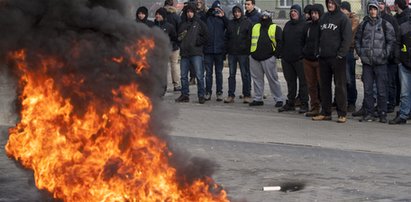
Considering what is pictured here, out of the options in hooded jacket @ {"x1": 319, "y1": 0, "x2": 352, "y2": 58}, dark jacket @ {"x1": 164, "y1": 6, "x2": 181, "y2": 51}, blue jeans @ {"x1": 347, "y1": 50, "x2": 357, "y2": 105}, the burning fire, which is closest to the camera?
the burning fire

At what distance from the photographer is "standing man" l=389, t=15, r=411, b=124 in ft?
51.7

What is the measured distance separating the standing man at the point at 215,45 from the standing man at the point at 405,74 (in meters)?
4.00

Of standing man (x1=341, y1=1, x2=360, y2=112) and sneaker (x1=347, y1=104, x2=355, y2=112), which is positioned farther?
sneaker (x1=347, y1=104, x2=355, y2=112)

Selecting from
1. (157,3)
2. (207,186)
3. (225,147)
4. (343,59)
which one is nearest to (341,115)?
(343,59)

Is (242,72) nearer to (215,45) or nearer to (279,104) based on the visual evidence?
(215,45)

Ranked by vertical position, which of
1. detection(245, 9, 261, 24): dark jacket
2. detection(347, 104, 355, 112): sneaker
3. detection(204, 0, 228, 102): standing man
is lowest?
detection(347, 104, 355, 112): sneaker

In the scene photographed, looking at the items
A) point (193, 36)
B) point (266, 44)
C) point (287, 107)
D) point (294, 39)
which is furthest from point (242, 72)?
point (294, 39)

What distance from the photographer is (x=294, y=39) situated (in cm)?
1700

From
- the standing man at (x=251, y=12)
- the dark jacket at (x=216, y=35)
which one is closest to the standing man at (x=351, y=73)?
the standing man at (x=251, y=12)

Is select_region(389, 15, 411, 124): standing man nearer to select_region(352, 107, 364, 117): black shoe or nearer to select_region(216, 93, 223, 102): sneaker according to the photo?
select_region(352, 107, 364, 117): black shoe

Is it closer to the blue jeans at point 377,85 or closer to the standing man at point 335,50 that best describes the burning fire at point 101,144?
the standing man at point 335,50

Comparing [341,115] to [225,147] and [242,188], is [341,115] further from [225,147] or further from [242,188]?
[242,188]

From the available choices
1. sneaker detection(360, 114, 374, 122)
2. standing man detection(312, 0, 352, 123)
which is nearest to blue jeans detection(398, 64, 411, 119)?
sneaker detection(360, 114, 374, 122)

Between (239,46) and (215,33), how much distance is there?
0.67 meters
